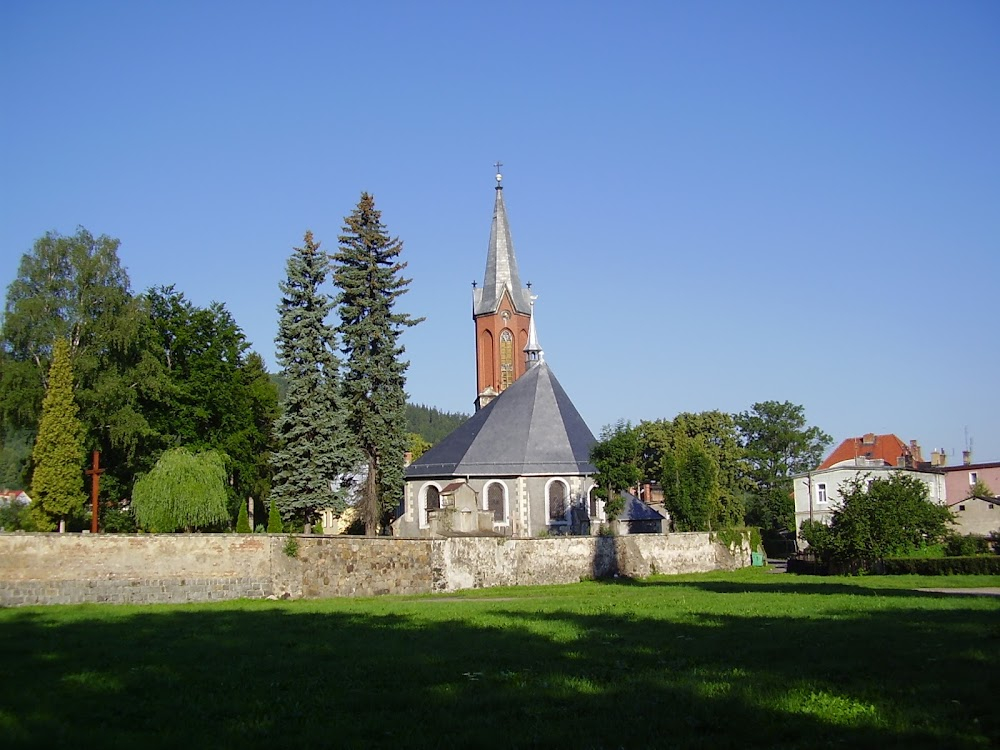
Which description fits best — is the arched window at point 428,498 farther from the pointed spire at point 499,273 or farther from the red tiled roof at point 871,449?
the red tiled roof at point 871,449

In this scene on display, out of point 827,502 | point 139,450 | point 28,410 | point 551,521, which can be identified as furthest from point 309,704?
point 827,502

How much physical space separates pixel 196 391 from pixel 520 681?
135ft

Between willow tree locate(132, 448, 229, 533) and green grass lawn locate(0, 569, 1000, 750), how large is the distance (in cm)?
2427

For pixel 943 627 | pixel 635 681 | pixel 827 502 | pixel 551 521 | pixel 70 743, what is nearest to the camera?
pixel 70 743

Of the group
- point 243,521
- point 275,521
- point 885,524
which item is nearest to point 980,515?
point 885,524

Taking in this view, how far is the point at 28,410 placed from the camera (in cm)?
4078

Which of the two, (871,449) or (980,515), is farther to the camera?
(871,449)

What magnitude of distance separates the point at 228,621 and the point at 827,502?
57350 millimetres

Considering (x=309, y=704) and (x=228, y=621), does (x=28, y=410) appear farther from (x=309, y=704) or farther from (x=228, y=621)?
(x=309, y=704)

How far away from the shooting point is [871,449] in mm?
80125

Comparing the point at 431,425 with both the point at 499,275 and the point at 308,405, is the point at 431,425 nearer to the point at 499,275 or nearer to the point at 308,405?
the point at 499,275

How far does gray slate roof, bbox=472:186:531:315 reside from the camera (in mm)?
84562

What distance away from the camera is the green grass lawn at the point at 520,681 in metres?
7.41

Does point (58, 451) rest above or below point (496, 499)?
above
